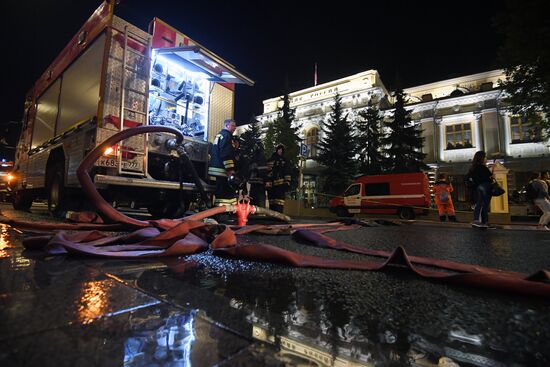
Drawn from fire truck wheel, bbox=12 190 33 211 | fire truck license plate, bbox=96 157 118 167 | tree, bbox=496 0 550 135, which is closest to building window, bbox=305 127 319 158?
→ tree, bbox=496 0 550 135

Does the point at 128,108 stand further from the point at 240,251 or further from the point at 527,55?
the point at 527,55

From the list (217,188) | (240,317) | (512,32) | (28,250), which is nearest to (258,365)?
(240,317)

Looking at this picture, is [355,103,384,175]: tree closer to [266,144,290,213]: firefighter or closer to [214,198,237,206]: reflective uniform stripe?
[266,144,290,213]: firefighter

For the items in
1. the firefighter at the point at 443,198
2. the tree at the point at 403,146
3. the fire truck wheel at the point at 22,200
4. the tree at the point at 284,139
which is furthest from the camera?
the tree at the point at 284,139

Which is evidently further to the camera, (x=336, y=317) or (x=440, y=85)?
(x=440, y=85)

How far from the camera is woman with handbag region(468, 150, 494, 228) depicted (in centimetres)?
638

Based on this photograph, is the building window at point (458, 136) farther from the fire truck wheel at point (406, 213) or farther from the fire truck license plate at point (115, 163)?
the fire truck license plate at point (115, 163)

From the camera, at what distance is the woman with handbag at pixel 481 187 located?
6.38 meters

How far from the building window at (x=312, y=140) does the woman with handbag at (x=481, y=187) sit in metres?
30.6

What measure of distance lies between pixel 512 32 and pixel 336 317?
1627cm

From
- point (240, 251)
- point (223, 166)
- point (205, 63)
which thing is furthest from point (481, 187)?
point (240, 251)

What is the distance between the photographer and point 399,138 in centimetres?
2584

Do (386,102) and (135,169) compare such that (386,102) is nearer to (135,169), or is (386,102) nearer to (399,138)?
(399,138)

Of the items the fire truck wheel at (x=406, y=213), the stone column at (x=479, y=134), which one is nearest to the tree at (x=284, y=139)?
the fire truck wheel at (x=406, y=213)
